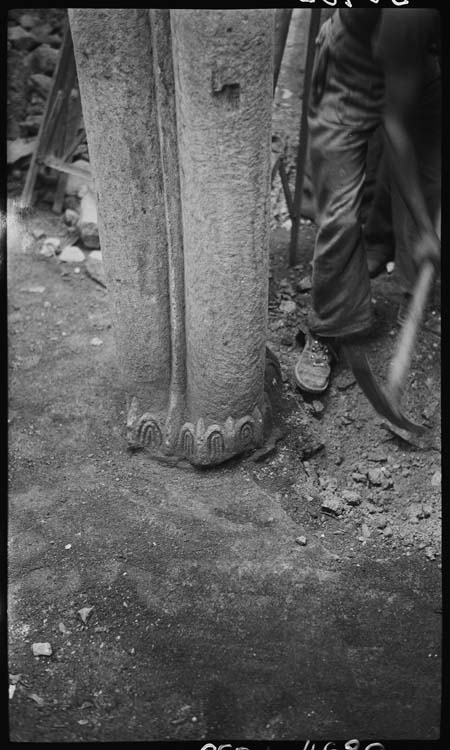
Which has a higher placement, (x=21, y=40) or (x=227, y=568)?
(x=21, y=40)

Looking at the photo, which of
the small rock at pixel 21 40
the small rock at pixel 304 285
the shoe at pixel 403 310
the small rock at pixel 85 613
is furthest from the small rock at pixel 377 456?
the small rock at pixel 21 40

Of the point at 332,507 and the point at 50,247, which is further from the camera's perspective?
the point at 50,247

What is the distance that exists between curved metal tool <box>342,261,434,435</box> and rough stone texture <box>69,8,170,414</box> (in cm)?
85

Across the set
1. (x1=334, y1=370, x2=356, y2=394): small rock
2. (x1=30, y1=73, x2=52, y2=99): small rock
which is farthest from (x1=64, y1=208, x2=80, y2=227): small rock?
(x1=334, y1=370, x2=356, y2=394): small rock

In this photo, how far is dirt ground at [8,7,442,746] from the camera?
224 centimetres

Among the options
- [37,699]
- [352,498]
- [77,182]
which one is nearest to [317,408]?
[352,498]

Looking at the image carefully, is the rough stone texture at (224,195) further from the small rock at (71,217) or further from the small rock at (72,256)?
the small rock at (71,217)

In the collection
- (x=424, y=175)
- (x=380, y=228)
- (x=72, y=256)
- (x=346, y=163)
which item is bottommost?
(x=72, y=256)

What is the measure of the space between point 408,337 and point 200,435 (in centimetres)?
109

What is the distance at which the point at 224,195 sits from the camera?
7.88 feet

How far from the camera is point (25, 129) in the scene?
4816 millimetres

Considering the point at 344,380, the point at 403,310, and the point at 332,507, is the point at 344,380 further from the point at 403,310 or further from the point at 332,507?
the point at 332,507

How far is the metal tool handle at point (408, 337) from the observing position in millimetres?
3212
